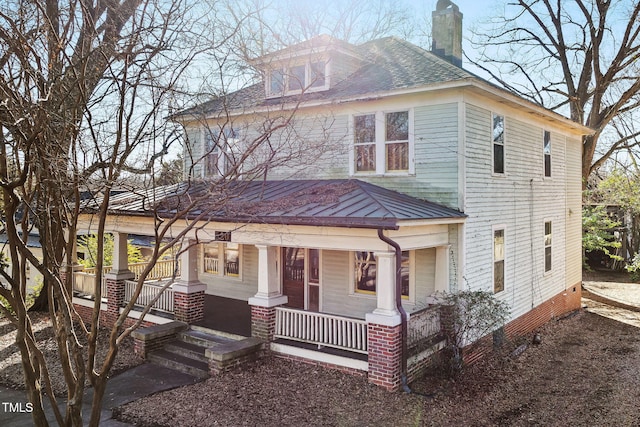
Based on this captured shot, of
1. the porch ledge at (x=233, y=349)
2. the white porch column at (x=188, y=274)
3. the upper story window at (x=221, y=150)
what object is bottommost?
the porch ledge at (x=233, y=349)

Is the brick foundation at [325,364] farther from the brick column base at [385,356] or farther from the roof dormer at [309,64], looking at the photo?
the roof dormer at [309,64]

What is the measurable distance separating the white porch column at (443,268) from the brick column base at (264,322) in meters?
3.71

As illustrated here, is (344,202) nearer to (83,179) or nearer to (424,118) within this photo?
(424,118)

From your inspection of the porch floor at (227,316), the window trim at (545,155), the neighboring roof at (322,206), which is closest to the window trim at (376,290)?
the neighboring roof at (322,206)

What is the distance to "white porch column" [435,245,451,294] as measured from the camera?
10.9 m

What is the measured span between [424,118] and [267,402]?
695 centimetres

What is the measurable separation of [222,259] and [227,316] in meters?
3.16

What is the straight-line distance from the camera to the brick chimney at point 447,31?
13.9 meters

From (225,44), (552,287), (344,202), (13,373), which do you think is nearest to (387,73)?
(344,202)

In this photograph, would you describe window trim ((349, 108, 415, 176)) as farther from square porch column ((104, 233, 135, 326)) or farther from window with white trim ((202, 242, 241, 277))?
square porch column ((104, 233, 135, 326))

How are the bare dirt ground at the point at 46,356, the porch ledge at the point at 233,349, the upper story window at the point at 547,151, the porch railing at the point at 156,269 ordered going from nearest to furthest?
the porch ledge at the point at 233,349, the bare dirt ground at the point at 46,356, the upper story window at the point at 547,151, the porch railing at the point at 156,269

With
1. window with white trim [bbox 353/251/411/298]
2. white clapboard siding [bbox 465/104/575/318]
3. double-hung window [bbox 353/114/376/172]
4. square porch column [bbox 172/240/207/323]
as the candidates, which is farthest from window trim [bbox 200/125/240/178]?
white clapboard siding [bbox 465/104/575/318]

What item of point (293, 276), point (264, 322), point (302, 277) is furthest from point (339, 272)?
point (264, 322)

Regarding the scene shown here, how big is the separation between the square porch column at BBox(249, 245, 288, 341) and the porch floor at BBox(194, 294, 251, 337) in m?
0.75
